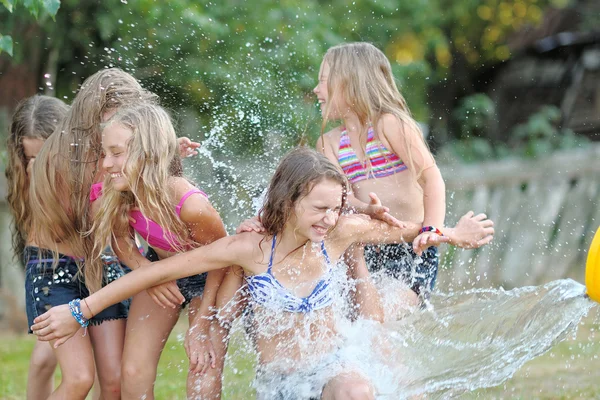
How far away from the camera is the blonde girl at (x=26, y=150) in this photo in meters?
3.86

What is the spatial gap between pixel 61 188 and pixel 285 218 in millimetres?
898

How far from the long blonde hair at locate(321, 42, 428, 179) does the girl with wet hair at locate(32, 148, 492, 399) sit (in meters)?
0.51

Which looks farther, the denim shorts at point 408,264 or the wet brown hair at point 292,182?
the denim shorts at point 408,264

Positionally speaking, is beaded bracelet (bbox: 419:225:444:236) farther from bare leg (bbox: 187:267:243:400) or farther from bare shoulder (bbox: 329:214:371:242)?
bare leg (bbox: 187:267:243:400)

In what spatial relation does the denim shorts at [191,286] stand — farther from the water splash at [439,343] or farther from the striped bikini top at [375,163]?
the striped bikini top at [375,163]

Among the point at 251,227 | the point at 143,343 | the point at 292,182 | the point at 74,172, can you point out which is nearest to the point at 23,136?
the point at 74,172

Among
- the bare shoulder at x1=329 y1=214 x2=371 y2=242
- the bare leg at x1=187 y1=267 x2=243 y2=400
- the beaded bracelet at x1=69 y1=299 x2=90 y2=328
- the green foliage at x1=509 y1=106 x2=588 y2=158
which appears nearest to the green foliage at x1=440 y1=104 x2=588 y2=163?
the green foliage at x1=509 y1=106 x2=588 y2=158

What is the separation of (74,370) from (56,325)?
0.25 metres

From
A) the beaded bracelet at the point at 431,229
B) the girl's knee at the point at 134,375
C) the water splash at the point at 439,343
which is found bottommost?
the water splash at the point at 439,343

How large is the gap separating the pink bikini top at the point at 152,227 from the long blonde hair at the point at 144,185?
1cm

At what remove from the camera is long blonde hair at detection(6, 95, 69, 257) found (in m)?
3.86

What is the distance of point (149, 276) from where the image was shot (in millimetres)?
3314

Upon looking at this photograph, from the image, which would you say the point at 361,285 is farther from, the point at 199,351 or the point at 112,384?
the point at 112,384

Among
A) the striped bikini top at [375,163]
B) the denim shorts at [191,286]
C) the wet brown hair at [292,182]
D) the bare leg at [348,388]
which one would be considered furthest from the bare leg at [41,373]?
the striped bikini top at [375,163]
